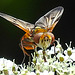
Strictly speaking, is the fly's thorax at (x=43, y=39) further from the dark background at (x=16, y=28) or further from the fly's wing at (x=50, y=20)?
the dark background at (x=16, y=28)

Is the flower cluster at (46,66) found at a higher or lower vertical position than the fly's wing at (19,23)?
lower

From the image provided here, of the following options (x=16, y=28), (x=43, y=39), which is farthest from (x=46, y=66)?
(x=16, y=28)

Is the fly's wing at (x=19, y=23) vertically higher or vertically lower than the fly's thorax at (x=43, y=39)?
higher

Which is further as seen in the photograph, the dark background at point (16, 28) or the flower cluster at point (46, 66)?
the dark background at point (16, 28)

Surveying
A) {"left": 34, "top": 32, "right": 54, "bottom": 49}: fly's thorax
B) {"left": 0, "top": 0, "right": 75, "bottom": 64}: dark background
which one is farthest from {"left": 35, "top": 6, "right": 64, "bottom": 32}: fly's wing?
{"left": 0, "top": 0, "right": 75, "bottom": 64}: dark background

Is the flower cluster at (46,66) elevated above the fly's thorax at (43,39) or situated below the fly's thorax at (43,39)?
below

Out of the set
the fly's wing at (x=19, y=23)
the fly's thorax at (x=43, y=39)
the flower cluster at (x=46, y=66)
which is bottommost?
the flower cluster at (x=46, y=66)

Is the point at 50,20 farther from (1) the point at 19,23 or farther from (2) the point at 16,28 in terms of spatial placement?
(2) the point at 16,28

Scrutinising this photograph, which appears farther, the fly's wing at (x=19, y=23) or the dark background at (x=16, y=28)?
the dark background at (x=16, y=28)

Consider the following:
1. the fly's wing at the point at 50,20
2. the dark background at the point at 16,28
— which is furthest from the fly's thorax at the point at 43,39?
the dark background at the point at 16,28
